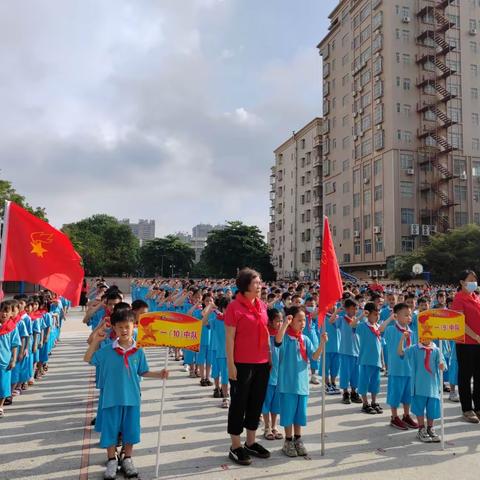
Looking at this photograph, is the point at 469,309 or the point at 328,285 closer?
the point at 328,285

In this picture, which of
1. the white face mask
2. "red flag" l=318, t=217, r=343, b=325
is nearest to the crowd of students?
"red flag" l=318, t=217, r=343, b=325

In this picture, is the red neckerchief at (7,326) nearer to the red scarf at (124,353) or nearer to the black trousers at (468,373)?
the red scarf at (124,353)

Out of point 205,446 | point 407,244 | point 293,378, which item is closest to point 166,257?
point 407,244

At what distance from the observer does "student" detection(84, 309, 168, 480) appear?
4.46 meters

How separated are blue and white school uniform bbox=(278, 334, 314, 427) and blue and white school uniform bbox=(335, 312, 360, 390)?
2.68 m

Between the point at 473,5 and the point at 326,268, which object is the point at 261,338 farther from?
the point at 473,5

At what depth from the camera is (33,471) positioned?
452 cm

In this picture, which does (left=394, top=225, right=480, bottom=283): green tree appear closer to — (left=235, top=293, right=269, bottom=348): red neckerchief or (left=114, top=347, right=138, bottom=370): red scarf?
(left=235, top=293, right=269, bottom=348): red neckerchief

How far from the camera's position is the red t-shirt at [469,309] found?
20.9 ft

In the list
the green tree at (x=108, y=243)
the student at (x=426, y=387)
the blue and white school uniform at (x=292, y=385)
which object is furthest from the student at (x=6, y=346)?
the green tree at (x=108, y=243)

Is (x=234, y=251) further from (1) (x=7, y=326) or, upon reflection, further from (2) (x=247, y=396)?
(2) (x=247, y=396)

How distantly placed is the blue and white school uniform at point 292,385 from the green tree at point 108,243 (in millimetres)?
61315

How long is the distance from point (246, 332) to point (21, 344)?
3884 millimetres

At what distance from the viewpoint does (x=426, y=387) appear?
5.66 meters
